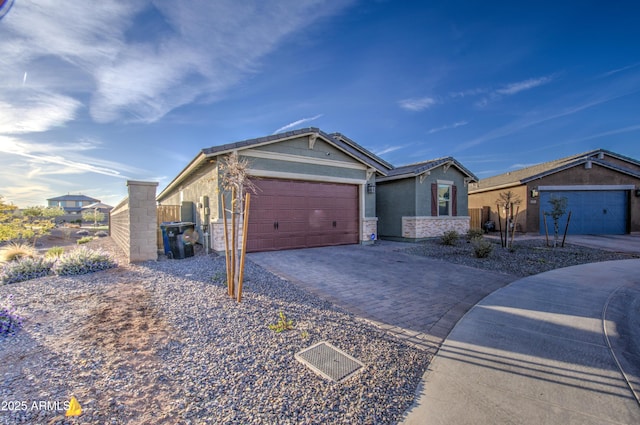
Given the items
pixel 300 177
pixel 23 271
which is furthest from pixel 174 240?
pixel 300 177

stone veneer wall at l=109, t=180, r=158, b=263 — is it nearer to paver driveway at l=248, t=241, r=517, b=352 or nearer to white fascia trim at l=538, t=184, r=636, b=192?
paver driveway at l=248, t=241, r=517, b=352

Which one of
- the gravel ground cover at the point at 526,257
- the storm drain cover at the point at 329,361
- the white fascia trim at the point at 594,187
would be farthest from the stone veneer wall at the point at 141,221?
the white fascia trim at the point at 594,187

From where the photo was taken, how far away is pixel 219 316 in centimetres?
373

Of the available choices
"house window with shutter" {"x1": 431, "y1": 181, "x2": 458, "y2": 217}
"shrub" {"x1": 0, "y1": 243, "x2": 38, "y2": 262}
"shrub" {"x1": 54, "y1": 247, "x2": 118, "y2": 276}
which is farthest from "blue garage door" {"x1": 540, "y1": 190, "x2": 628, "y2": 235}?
"shrub" {"x1": 0, "y1": 243, "x2": 38, "y2": 262}

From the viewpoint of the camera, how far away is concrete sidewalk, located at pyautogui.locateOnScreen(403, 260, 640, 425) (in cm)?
204

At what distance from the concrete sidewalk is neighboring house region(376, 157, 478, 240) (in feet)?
27.1

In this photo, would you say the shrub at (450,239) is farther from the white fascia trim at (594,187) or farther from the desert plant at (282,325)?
the desert plant at (282,325)

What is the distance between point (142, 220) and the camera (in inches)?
303

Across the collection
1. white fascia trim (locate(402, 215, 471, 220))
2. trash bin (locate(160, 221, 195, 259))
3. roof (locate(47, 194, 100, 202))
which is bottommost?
trash bin (locate(160, 221, 195, 259))

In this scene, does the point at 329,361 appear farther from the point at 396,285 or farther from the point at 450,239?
the point at 450,239

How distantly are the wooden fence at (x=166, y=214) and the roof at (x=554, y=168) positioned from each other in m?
18.3

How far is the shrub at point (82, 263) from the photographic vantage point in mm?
6281

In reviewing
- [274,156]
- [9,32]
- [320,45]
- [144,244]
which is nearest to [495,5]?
[320,45]

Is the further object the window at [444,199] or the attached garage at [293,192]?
the window at [444,199]
